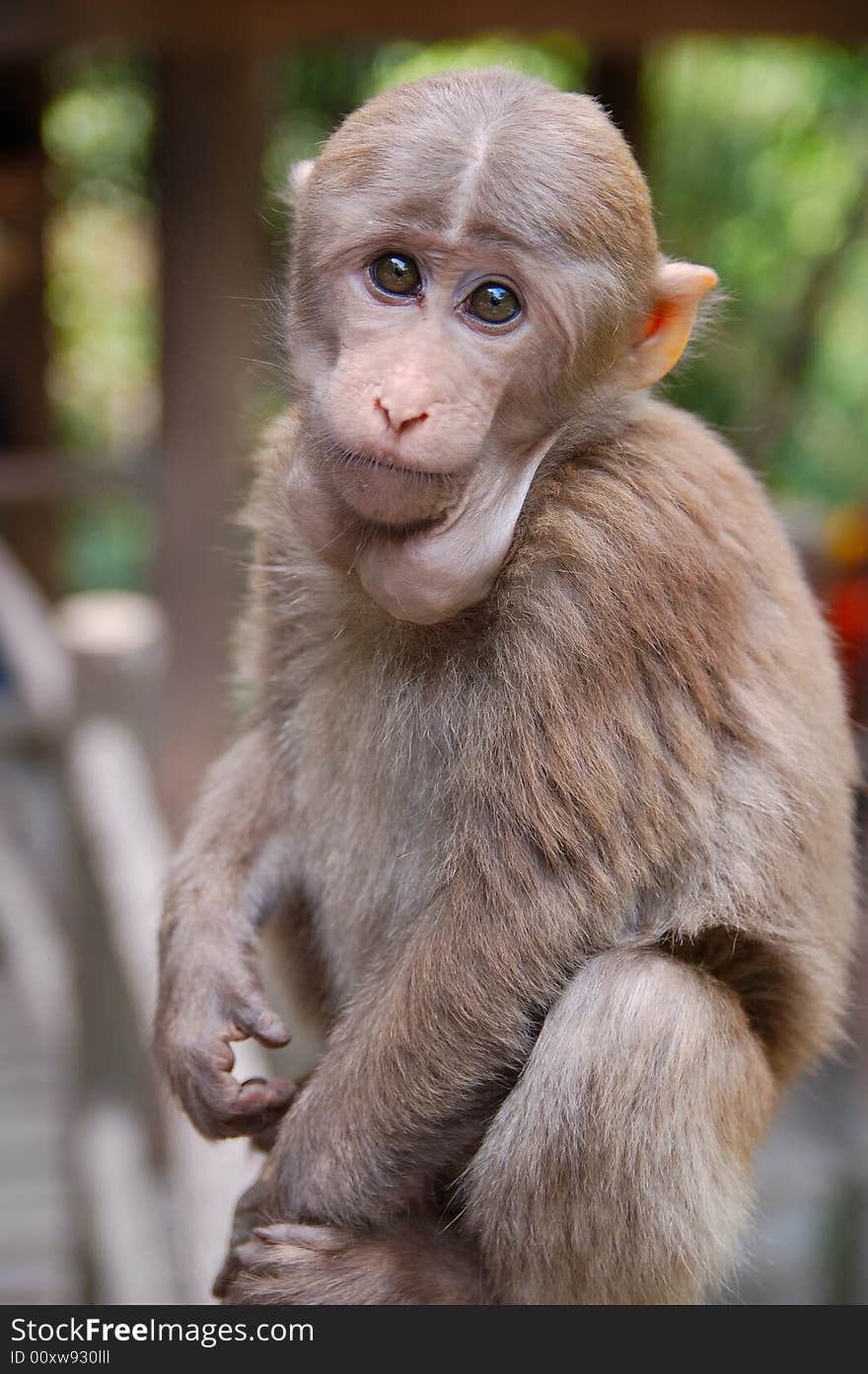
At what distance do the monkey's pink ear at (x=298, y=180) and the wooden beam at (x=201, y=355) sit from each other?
17.0 feet

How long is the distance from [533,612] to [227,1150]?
1624 mm

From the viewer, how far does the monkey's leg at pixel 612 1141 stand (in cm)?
201

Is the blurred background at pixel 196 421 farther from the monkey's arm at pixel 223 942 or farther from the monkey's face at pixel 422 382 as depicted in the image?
the monkey's arm at pixel 223 942

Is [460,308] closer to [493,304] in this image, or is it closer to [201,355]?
[493,304]

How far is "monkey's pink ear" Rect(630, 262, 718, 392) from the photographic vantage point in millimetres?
1934

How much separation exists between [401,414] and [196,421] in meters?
6.37

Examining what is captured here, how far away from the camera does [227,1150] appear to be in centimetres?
312

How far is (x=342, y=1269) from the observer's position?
2061 mm

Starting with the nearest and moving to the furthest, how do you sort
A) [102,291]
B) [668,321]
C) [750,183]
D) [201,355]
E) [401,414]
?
[401,414] < [668,321] < [201,355] < [750,183] < [102,291]

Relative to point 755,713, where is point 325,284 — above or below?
above

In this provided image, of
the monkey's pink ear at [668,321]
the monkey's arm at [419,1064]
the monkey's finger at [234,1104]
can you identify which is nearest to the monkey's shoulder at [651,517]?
the monkey's pink ear at [668,321]

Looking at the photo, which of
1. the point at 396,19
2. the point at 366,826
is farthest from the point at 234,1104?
the point at 396,19
